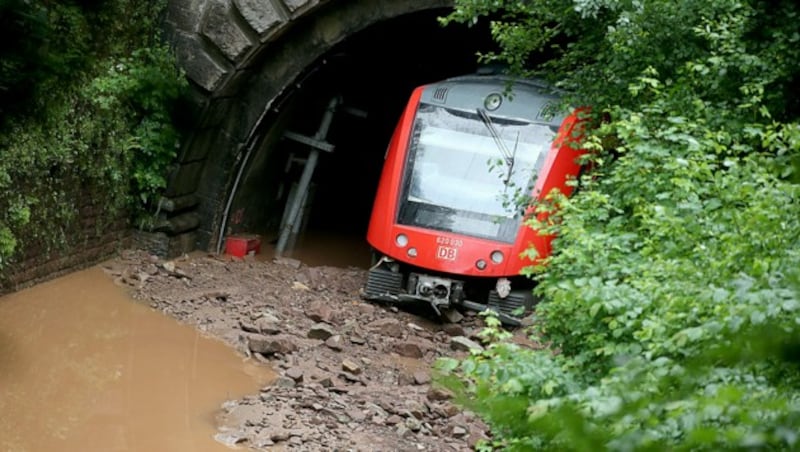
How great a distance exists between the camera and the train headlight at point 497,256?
10.2 m

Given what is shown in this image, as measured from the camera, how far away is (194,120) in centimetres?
1112

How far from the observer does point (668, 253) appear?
5.27 meters

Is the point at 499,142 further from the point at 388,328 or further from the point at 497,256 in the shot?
the point at 388,328

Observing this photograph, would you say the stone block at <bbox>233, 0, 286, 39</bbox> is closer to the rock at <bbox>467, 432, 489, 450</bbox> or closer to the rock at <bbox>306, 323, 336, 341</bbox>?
the rock at <bbox>306, 323, 336, 341</bbox>

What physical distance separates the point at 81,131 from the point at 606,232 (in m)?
5.17

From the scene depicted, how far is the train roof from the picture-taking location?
1071 centimetres

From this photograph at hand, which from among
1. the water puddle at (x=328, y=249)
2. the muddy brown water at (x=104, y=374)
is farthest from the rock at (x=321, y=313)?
the water puddle at (x=328, y=249)

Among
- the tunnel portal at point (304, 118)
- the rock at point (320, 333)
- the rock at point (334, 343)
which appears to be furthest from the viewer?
the tunnel portal at point (304, 118)

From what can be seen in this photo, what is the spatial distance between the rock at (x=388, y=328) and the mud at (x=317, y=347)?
1cm

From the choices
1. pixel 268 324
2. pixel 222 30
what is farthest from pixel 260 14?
pixel 268 324

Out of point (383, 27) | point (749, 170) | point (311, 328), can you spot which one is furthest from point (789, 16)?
point (383, 27)

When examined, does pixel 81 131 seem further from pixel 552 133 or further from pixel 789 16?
pixel 789 16

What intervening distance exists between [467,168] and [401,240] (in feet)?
2.97

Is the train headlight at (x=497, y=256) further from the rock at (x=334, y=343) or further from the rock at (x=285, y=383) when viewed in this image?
the rock at (x=285, y=383)
